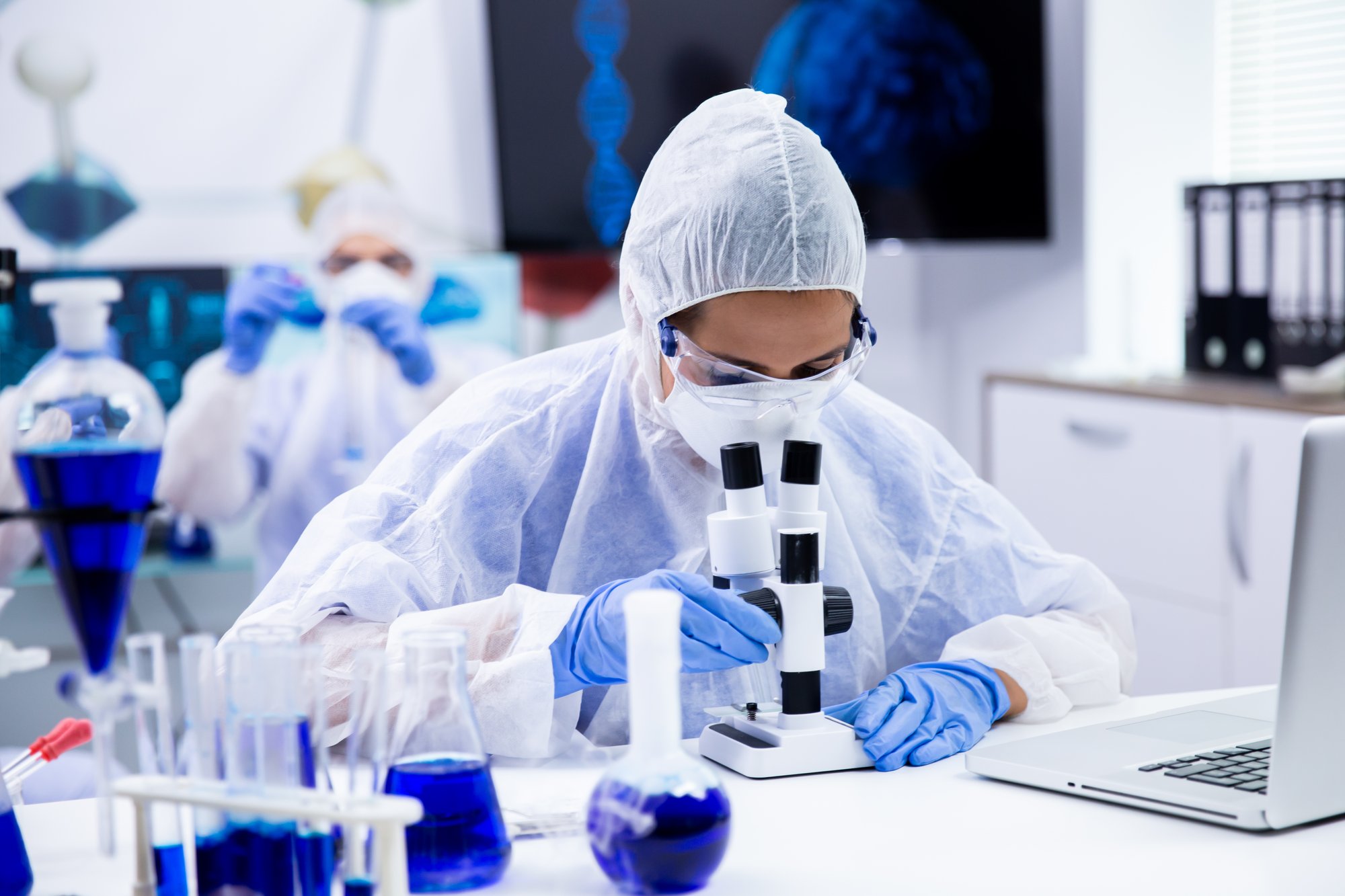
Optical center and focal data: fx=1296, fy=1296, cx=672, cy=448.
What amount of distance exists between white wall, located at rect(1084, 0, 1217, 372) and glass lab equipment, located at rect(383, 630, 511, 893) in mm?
2606

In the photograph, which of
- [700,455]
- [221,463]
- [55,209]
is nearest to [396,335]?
[221,463]

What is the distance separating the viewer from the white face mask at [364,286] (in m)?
2.75

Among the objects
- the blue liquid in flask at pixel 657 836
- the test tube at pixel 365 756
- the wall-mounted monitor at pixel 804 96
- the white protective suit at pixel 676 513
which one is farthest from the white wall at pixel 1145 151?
the test tube at pixel 365 756

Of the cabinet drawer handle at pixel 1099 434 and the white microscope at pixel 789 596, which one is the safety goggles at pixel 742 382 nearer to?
the white microscope at pixel 789 596

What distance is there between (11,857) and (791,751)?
0.59m

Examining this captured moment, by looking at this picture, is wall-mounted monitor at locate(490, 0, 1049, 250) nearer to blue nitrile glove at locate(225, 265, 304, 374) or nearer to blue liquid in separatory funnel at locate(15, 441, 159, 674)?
blue nitrile glove at locate(225, 265, 304, 374)

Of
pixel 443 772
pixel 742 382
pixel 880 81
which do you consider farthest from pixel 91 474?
pixel 880 81

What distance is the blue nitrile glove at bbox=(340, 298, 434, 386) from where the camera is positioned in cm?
272

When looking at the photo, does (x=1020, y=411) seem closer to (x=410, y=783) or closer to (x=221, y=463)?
(x=221, y=463)

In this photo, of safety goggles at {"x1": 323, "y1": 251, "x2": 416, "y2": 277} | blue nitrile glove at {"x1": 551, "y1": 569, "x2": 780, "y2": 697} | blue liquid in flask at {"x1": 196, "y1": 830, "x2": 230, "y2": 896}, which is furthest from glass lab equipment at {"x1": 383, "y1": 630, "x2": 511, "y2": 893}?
safety goggles at {"x1": 323, "y1": 251, "x2": 416, "y2": 277}

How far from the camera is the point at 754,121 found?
1.34 metres

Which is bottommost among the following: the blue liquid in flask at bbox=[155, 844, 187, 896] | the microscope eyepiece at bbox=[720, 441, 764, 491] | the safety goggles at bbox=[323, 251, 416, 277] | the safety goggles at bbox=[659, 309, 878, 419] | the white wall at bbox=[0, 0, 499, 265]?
the blue liquid in flask at bbox=[155, 844, 187, 896]

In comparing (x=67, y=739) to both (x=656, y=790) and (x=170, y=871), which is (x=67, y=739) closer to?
(x=170, y=871)

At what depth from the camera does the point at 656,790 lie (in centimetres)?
81
